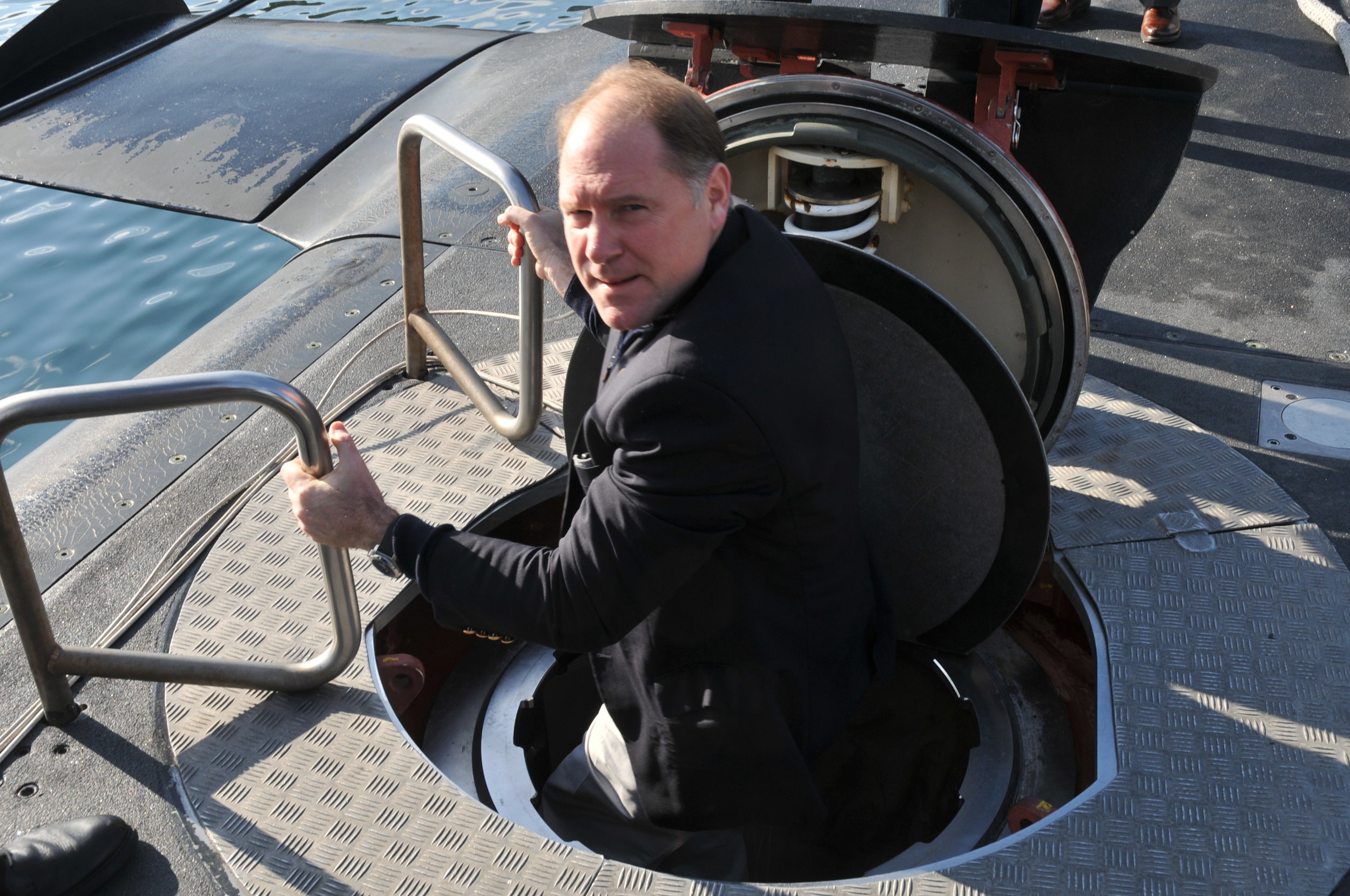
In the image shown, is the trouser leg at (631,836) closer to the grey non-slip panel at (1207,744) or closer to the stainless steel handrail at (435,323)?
the grey non-slip panel at (1207,744)

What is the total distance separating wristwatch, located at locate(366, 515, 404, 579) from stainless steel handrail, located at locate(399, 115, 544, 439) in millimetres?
796

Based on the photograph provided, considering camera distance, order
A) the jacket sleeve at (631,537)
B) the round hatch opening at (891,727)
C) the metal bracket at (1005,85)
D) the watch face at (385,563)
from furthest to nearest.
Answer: the metal bracket at (1005,85) < the round hatch opening at (891,727) < the watch face at (385,563) < the jacket sleeve at (631,537)

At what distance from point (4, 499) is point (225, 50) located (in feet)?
16.4

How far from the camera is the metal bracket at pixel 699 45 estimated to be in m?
2.45

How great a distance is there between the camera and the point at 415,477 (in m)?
2.54

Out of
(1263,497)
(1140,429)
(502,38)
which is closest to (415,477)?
(1140,429)

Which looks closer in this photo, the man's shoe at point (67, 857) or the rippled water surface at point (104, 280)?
the man's shoe at point (67, 857)

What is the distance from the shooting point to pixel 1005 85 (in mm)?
2271

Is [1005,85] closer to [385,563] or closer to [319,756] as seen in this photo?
[385,563]

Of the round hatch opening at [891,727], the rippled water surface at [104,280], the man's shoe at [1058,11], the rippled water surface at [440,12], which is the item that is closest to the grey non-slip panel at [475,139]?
the rippled water surface at [104,280]

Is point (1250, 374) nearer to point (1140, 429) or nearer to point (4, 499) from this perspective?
point (1140, 429)

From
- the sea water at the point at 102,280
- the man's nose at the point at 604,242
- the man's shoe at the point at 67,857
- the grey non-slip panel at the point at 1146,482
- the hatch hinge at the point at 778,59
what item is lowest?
the sea water at the point at 102,280

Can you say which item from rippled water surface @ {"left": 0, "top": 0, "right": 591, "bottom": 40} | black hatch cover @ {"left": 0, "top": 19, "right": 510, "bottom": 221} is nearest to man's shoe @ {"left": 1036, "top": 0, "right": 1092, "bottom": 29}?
black hatch cover @ {"left": 0, "top": 19, "right": 510, "bottom": 221}

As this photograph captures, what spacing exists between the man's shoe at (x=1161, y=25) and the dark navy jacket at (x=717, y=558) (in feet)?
13.8
